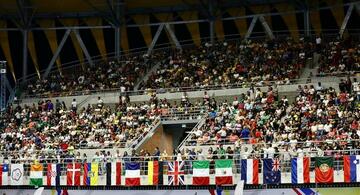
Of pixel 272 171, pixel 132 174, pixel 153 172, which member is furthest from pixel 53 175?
pixel 272 171

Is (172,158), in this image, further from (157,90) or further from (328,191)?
(157,90)

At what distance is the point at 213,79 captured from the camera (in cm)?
4888

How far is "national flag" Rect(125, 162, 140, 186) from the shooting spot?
123 feet

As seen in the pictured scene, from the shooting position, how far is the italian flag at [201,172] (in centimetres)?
3581

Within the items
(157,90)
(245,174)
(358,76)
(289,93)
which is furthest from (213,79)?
(245,174)

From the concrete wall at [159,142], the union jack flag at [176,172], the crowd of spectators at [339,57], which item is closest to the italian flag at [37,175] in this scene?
the concrete wall at [159,142]

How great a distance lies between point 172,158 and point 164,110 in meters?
7.41

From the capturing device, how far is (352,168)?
3278cm

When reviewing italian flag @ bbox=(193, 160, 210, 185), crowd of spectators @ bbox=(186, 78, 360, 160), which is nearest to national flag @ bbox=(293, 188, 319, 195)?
crowd of spectators @ bbox=(186, 78, 360, 160)

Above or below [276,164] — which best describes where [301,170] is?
below

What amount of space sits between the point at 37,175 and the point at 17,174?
1440mm

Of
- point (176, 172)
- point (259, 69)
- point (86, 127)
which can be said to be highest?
point (259, 69)

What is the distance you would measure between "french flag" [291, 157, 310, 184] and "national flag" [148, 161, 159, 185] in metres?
6.99

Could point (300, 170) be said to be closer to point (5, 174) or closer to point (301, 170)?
point (301, 170)
